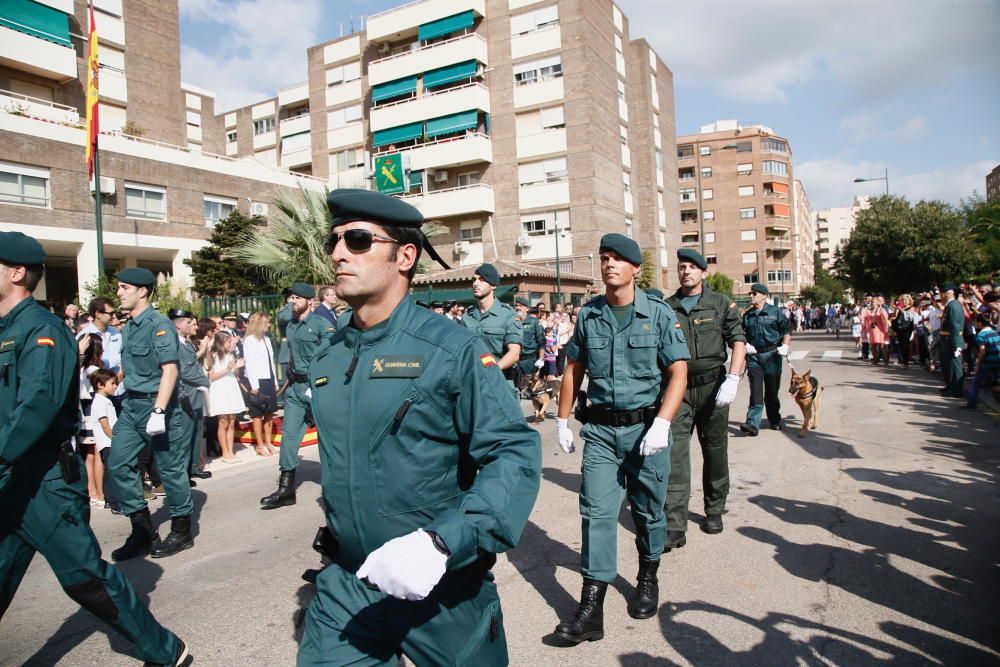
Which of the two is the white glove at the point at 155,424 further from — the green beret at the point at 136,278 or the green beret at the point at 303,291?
the green beret at the point at 303,291

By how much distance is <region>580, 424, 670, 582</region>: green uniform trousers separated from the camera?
3.61 metres

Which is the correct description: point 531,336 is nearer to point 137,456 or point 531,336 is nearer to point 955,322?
point 137,456

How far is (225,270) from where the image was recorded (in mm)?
23219

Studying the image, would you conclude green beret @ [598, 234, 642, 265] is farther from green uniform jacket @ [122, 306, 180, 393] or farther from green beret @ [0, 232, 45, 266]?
green uniform jacket @ [122, 306, 180, 393]

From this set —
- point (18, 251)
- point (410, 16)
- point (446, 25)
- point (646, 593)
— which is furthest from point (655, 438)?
point (410, 16)

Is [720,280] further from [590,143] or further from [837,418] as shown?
[837,418]

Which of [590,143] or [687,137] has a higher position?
[687,137]

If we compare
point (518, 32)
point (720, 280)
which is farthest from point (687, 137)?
point (518, 32)

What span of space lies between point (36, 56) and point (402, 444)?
3416 cm

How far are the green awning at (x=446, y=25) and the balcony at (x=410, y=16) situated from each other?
205mm

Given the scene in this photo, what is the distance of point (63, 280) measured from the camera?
94.0ft

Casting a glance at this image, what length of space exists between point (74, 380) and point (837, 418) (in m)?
10.1

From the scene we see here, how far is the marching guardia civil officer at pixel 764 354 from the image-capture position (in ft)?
30.3

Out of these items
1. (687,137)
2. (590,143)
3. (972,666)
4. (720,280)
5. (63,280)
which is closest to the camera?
(972,666)
